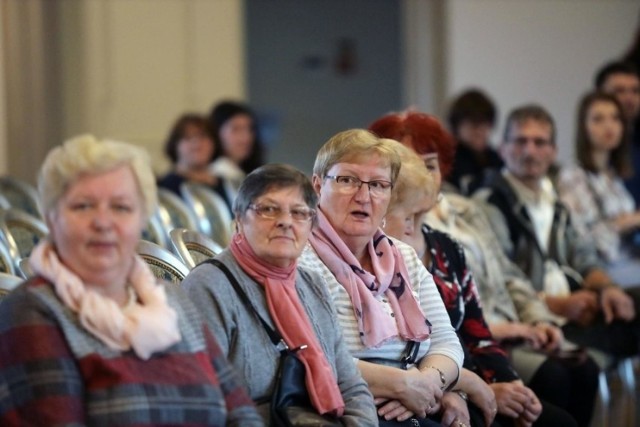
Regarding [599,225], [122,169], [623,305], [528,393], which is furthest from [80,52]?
[122,169]

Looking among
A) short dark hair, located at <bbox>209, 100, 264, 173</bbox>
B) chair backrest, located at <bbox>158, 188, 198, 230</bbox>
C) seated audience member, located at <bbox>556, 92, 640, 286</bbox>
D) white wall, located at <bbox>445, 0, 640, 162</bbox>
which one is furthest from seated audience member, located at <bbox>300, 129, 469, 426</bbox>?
white wall, located at <bbox>445, 0, 640, 162</bbox>

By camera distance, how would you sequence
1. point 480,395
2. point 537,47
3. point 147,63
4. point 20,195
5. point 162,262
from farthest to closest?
point 537,47 < point 147,63 < point 20,195 < point 480,395 < point 162,262

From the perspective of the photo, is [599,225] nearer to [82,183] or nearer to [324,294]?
[324,294]

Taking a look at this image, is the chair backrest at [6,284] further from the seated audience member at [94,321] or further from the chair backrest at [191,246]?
the chair backrest at [191,246]

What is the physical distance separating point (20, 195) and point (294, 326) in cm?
279

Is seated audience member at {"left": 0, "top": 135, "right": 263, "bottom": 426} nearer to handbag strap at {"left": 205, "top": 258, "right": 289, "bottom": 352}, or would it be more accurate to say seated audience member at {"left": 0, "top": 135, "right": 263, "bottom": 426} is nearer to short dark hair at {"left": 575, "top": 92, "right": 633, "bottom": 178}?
handbag strap at {"left": 205, "top": 258, "right": 289, "bottom": 352}

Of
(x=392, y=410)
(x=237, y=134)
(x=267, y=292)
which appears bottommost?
(x=392, y=410)

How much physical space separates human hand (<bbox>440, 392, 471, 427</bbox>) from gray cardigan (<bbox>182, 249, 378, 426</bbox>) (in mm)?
410

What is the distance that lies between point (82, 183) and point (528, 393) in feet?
5.51

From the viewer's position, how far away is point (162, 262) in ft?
8.82

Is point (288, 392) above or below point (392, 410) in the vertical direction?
above

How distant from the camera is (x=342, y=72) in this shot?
1086cm

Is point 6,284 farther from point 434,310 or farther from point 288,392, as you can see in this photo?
point 434,310

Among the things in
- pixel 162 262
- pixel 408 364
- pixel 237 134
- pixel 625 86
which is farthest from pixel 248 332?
pixel 625 86
